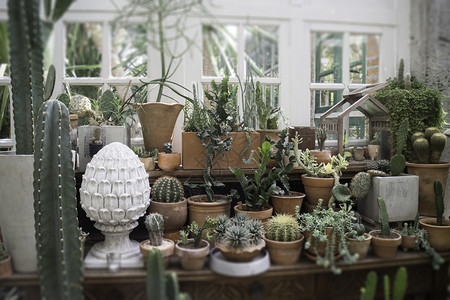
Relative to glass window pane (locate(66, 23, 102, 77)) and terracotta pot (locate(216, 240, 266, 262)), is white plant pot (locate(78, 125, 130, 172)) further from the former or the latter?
terracotta pot (locate(216, 240, 266, 262))

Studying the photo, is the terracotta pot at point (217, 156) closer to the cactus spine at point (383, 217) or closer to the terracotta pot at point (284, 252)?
the terracotta pot at point (284, 252)

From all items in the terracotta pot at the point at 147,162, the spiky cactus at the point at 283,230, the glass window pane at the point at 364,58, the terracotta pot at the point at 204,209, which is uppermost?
the glass window pane at the point at 364,58

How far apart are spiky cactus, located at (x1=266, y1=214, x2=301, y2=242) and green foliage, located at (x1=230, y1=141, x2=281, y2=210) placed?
0.21m

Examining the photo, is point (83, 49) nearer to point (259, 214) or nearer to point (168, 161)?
point (168, 161)

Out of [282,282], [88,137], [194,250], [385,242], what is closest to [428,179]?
[385,242]

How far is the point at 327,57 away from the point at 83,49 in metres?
1.61

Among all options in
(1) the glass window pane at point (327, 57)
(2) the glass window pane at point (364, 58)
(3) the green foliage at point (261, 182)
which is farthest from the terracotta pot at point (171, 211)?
(2) the glass window pane at point (364, 58)

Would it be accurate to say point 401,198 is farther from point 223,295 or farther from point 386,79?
point 223,295

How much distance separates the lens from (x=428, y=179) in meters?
2.07

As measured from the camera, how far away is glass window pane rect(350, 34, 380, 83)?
237 cm

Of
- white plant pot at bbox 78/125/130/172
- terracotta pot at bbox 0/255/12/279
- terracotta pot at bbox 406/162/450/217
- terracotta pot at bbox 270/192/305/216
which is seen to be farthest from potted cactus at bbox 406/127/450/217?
terracotta pot at bbox 0/255/12/279

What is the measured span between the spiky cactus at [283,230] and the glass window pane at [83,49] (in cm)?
152

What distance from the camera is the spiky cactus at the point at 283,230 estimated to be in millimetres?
1739

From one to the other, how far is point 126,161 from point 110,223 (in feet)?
1.01
